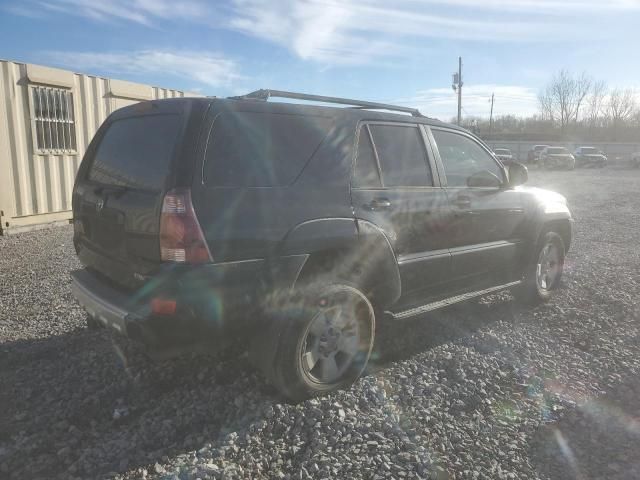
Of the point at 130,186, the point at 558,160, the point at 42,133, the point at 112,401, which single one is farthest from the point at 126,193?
the point at 558,160

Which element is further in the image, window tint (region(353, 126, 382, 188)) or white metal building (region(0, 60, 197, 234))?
white metal building (region(0, 60, 197, 234))

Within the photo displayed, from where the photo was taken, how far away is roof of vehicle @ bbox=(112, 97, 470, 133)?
2.89m

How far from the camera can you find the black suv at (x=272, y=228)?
104 inches

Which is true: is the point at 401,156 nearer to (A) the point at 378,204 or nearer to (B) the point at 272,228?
(A) the point at 378,204

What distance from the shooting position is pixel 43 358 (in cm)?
372

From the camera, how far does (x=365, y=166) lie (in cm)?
344

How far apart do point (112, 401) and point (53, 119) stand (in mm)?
7435

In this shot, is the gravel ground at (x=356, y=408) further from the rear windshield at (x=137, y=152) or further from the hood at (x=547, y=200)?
the rear windshield at (x=137, y=152)

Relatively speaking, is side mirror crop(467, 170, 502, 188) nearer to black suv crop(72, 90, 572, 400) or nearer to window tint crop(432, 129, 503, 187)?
window tint crop(432, 129, 503, 187)

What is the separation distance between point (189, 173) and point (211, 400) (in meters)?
1.47

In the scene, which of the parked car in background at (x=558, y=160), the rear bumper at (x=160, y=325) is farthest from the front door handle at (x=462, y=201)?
the parked car in background at (x=558, y=160)

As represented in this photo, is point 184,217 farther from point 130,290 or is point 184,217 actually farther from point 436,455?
point 436,455

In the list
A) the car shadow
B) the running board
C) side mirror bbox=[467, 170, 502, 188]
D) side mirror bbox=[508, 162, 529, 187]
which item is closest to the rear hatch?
the car shadow

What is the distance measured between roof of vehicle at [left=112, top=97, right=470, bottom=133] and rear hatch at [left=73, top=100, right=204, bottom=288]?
0.03 m
